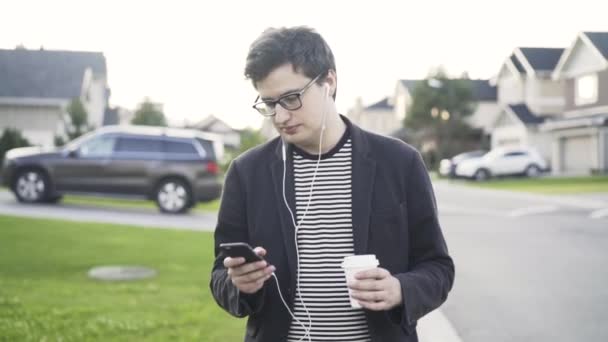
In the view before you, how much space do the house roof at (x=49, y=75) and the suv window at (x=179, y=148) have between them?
743cm

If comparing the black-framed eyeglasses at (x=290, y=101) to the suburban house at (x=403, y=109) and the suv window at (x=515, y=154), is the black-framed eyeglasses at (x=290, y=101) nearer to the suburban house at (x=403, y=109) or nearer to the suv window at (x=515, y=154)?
the suv window at (x=515, y=154)

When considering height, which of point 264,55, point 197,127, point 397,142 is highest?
point 264,55

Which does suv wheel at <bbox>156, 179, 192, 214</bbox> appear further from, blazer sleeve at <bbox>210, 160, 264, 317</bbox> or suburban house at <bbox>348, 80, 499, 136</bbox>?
suburban house at <bbox>348, 80, 499, 136</bbox>

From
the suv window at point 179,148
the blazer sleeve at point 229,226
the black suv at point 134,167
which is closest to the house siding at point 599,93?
the black suv at point 134,167

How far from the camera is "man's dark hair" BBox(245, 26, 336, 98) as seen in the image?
263 centimetres

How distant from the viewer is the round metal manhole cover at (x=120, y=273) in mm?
8281

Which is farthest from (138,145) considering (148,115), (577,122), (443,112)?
(443,112)

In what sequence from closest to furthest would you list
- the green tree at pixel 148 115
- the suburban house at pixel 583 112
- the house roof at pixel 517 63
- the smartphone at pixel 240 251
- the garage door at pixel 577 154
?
1. the smartphone at pixel 240 251
2. the suburban house at pixel 583 112
3. the garage door at pixel 577 154
4. the house roof at pixel 517 63
5. the green tree at pixel 148 115

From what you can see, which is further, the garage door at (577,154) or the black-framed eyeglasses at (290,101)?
the garage door at (577,154)

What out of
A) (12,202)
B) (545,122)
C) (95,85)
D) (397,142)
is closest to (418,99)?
(545,122)

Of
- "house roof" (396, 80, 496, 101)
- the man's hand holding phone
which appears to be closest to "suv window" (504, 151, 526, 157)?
"house roof" (396, 80, 496, 101)

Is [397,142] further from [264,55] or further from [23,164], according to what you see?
[23,164]

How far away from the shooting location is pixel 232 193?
279cm

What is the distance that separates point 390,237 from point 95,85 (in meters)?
49.9
